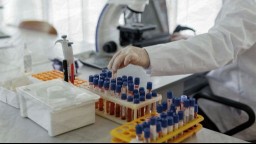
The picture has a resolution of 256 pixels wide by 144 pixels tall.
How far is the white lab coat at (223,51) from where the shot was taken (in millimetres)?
1122

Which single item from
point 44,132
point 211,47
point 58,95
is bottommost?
point 44,132

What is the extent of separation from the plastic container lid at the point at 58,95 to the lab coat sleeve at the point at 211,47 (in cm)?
27

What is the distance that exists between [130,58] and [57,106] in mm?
290

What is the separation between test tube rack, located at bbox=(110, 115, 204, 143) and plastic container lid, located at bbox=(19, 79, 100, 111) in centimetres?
15

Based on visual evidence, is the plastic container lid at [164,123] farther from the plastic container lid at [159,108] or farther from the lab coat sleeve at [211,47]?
the lab coat sleeve at [211,47]

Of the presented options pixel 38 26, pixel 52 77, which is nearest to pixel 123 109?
pixel 52 77

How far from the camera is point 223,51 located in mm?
1163

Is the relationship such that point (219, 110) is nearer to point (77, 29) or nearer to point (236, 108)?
point (236, 108)

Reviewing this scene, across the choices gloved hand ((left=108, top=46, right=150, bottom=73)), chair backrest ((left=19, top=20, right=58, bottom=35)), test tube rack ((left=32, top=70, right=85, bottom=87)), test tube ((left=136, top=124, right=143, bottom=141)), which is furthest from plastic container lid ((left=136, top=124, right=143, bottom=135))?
chair backrest ((left=19, top=20, right=58, bottom=35))

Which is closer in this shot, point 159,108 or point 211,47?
point 159,108

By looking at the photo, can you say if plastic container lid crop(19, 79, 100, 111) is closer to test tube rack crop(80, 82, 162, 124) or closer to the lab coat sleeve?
test tube rack crop(80, 82, 162, 124)

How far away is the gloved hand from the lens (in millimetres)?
1041

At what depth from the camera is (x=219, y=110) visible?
64.9 inches

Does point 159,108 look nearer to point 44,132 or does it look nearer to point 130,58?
point 130,58
